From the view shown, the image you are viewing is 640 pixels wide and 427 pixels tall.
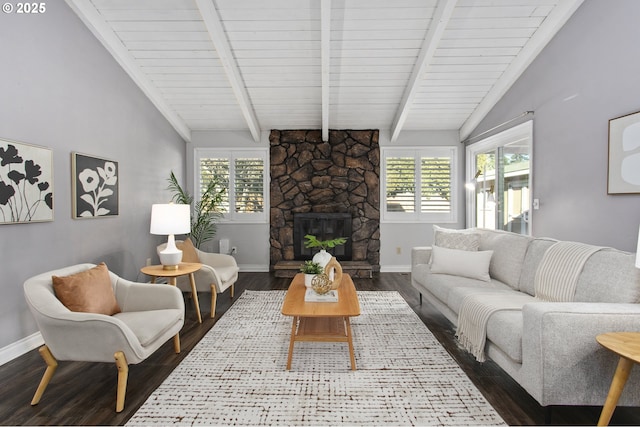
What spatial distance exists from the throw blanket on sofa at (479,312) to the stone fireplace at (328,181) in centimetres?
316

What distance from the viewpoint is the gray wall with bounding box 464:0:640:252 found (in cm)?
279

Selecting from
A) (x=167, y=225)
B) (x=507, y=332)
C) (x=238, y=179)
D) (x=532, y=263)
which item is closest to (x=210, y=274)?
(x=167, y=225)

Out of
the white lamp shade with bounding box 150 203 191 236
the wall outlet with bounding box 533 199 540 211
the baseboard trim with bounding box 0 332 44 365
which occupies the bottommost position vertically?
the baseboard trim with bounding box 0 332 44 365

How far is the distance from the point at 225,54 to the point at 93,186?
1956mm

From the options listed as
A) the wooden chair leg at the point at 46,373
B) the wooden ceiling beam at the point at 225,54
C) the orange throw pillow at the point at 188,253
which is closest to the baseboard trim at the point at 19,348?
the wooden chair leg at the point at 46,373

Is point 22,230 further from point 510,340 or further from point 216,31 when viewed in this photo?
point 510,340

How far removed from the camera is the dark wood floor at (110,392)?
6.35 feet

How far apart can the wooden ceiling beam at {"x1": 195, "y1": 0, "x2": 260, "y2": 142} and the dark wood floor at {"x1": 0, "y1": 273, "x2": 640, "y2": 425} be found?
289 cm

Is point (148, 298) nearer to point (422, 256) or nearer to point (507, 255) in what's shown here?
point (422, 256)

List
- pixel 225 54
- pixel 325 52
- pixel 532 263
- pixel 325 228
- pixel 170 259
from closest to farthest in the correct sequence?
pixel 532 263, pixel 170 259, pixel 325 52, pixel 225 54, pixel 325 228

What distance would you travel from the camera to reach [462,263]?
348cm

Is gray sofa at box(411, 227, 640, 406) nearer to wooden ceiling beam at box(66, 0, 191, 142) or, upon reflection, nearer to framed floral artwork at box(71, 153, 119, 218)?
framed floral artwork at box(71, 153, 119, 218)

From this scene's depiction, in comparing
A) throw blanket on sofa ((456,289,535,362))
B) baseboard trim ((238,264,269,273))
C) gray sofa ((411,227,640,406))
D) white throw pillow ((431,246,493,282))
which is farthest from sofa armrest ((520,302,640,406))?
baseboard trim ((238,264,269,273))

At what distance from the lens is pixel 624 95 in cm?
281
